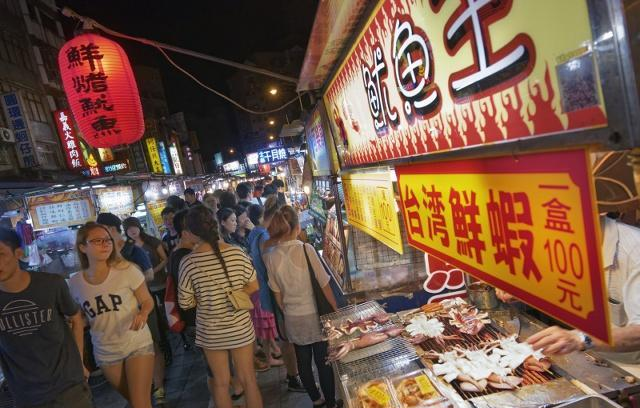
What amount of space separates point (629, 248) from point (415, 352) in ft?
6.41

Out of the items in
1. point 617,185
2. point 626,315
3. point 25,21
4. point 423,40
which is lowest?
point 626,315

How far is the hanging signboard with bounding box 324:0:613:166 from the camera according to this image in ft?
3.47

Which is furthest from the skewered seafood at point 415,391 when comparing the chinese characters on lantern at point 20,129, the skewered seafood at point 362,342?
the chinese characters on lantern at point 20,129

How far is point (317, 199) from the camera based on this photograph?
891 cm

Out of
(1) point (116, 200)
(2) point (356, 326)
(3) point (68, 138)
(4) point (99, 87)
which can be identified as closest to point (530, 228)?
(2) point (356, 326)

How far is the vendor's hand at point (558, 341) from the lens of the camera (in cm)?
253

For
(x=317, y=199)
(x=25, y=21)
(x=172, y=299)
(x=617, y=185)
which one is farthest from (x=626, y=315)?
(x=25, y=21)

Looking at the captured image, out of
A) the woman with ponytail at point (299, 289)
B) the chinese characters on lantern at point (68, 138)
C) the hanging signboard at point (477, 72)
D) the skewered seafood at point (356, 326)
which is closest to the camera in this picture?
the hanging signboard at point (477, 72)

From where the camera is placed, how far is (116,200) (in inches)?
624

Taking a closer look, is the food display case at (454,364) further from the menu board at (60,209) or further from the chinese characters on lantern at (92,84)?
the menu board at (60,209)

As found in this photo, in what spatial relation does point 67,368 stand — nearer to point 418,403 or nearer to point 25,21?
point 418,403

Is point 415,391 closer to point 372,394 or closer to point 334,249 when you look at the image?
point 372,394

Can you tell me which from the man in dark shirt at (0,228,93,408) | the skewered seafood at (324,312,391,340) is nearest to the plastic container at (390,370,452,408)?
the skewered seafood at (324,312,391,340)

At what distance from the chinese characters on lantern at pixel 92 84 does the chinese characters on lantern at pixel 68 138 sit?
42.6ft
